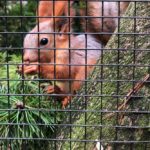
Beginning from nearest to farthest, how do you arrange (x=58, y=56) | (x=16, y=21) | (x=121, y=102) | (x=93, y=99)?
(x=121, y=102), (x=93, y=99), (x=58, y=56), (x=16, y=21)

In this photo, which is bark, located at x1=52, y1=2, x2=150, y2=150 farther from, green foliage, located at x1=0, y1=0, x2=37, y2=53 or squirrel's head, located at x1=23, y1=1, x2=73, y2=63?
green foliage, located at x1=0, y1=0, x2=37, y2=53

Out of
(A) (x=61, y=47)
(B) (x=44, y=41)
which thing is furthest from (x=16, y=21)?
(A) (x=61, y=47)

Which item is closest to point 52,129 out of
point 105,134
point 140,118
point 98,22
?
point 105,134

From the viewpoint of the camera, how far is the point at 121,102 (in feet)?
8.47

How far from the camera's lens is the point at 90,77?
2.82 m

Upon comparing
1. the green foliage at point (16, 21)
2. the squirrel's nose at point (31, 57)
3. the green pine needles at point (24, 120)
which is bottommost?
the green pine needles at point (24, 120)

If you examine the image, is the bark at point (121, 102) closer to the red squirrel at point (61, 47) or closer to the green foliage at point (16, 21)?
the red squirrel at point (61, 47)

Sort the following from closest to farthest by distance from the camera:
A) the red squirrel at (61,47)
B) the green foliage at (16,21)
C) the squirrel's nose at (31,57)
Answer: the red squirrel at (61,47) → the squirrel's nose at (31,57) → the green foliage at (16,21)

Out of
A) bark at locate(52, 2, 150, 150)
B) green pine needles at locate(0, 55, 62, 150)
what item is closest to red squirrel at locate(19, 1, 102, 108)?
green pine needles at locate(0, 55, 62, 150)

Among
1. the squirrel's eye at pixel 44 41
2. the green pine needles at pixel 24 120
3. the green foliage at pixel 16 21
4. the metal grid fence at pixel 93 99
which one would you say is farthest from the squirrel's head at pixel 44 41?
the green foliage at pixel 16 21

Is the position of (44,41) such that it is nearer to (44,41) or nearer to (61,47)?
(44,41)

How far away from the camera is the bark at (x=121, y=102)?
101 inches

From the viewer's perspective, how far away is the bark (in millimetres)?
2553

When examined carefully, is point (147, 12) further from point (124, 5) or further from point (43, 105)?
point (124, 5)
